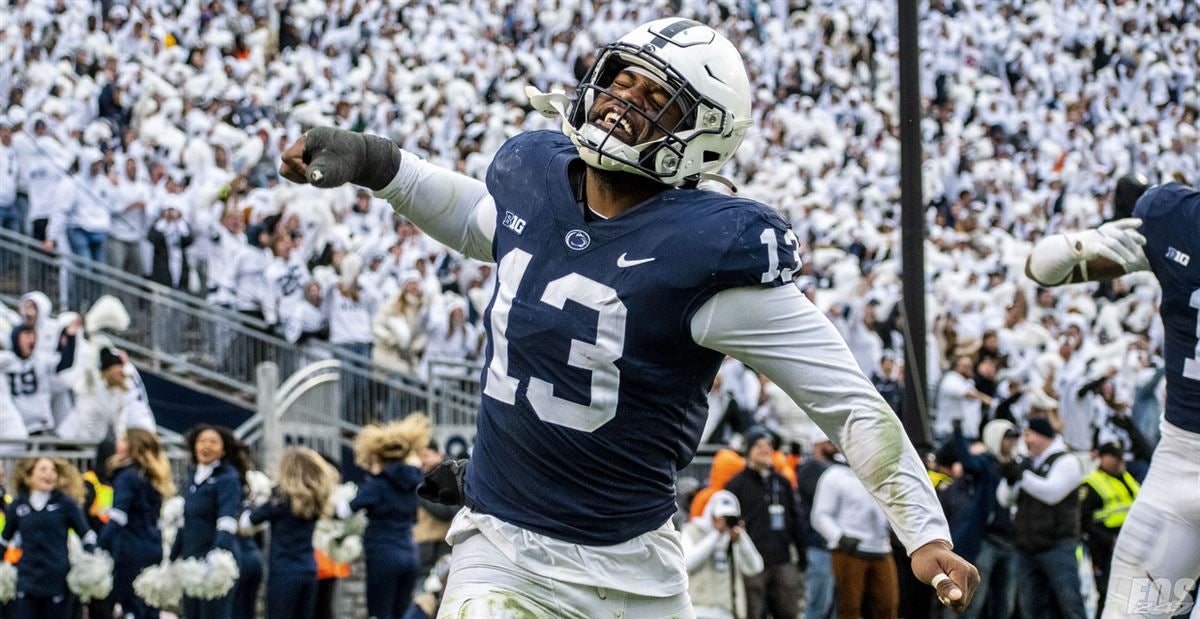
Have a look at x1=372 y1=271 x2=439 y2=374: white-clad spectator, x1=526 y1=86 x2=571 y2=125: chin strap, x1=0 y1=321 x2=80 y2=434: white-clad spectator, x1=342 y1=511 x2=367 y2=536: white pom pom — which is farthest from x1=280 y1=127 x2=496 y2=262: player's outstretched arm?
x1=372 y1=271 x2=439 y2=374: white-clad spectator

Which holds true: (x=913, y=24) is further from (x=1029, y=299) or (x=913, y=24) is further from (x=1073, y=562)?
(x=1029, y=299)

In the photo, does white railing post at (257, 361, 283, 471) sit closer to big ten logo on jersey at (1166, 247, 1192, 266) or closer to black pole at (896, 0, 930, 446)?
black pole at (896, 0, 930, 446)

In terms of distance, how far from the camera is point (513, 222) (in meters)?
4.08

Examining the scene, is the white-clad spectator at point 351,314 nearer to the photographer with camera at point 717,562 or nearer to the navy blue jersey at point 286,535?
the navy blue jersey at point 286,535

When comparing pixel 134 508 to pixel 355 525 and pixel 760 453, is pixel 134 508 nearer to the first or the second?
pixel 355 525

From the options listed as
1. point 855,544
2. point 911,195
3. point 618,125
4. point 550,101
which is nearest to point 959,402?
point 855,544

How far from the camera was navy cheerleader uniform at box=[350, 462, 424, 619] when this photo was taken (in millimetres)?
10562

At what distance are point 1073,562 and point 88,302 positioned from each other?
8.25 meters

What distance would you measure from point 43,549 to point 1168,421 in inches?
261

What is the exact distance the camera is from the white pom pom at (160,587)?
33.6ft

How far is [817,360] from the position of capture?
→ 3.81 metres

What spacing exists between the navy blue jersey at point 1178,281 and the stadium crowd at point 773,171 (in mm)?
5228

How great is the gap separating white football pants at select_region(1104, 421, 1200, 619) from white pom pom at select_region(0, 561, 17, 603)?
6525 millimetres

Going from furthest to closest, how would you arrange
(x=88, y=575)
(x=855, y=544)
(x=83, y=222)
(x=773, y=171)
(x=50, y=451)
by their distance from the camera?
(x=773, y=171) < (x=83, y=222) < (x=50, y=451) < (x=855, y=544) < (x=88, y=575)
